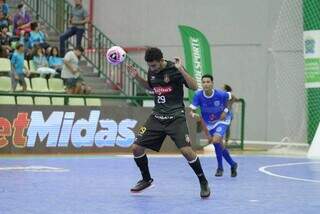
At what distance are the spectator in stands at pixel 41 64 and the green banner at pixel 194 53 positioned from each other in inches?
176

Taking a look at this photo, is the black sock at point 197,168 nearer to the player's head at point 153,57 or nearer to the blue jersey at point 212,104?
the player's head at point 153,57

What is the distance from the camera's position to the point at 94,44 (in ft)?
103

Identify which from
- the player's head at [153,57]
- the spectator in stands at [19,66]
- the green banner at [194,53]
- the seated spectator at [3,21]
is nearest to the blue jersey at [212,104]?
the player's head at [153,57]

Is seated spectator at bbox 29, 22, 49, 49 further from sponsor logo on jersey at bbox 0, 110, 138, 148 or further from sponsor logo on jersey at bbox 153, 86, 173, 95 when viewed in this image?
sponsor logo on jersey at bbox 153, 86, 173, 95

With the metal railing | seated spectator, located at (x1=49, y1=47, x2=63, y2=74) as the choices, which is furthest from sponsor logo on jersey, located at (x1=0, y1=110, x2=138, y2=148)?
the metal railing

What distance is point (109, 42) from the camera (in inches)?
1232

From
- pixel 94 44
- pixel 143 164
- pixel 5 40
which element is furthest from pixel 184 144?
pixel 94 44

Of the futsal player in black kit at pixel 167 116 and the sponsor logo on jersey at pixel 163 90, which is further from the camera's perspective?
the sponsor logo on jersey at pixel 163 90

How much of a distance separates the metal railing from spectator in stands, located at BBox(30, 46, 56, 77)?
4269mm

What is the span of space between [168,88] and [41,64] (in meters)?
14.0

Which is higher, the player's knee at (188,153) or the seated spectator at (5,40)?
the player's knee at (188,153)

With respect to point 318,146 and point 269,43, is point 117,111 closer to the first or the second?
point 318,146

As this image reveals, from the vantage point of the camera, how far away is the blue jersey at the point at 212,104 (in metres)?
15.1

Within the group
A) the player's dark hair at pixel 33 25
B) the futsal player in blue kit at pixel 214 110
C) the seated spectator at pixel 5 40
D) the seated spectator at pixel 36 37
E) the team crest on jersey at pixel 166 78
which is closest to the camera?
the team crest on jersey at pixel 166 78
